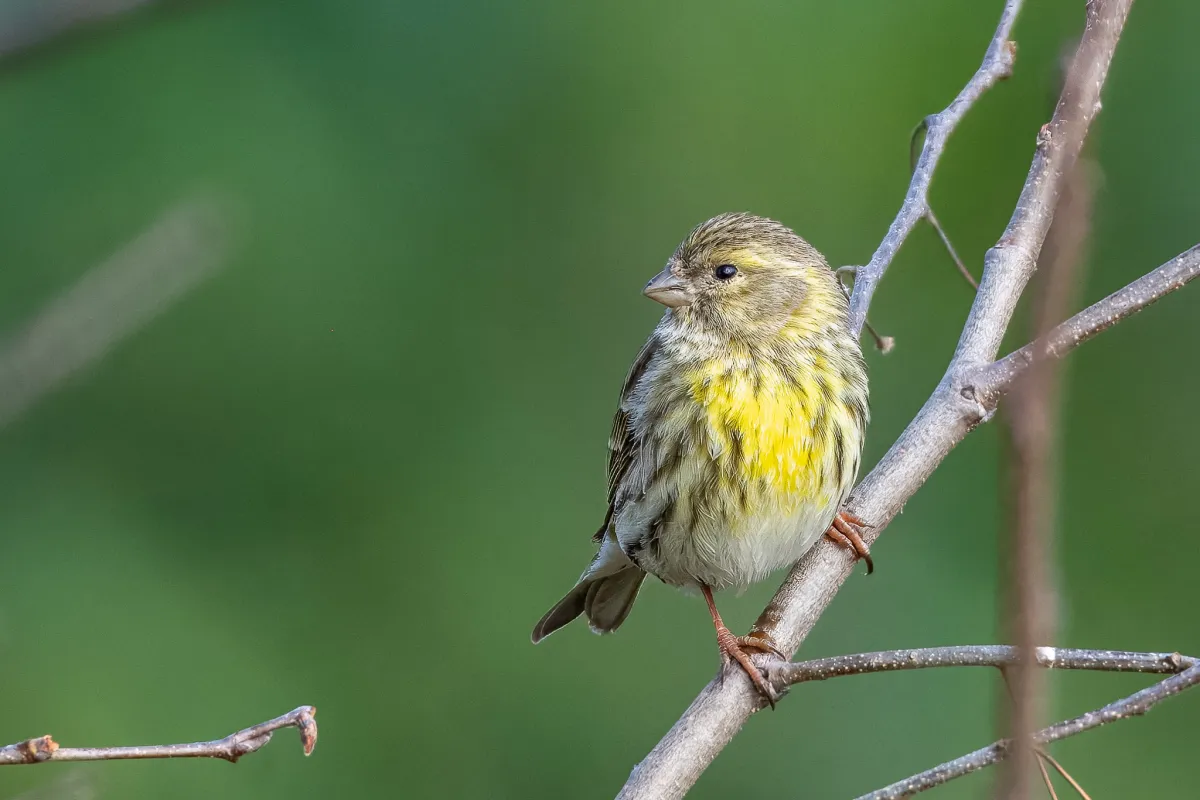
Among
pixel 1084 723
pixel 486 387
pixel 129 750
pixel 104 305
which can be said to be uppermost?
pixel 104 305

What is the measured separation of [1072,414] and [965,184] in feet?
3.55

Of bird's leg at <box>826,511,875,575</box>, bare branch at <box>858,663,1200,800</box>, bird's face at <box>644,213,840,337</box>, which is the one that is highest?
bird's face at <box>644,213,840,337</box>

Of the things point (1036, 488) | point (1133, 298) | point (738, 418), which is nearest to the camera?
point (1036, 488)

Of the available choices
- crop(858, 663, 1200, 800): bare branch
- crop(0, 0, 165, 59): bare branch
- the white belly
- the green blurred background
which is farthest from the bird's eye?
crop(0, 0, 165, 59): bare branch

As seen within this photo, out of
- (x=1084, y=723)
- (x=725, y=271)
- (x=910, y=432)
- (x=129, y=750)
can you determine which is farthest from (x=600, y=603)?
(x=129, y=750)

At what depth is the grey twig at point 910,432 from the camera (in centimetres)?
275

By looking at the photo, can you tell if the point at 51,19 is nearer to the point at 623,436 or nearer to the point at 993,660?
the point at 993,660

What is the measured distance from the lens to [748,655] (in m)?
2.95

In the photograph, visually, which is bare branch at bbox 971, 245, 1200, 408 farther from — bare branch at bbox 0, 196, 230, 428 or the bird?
bare branch at bbox 0, 196, 230, 428

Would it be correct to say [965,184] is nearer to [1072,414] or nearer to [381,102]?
[1072,414]

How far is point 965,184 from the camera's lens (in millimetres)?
5941

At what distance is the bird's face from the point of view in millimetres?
3883

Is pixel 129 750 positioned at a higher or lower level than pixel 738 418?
higher

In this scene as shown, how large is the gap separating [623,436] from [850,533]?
2.69ft
